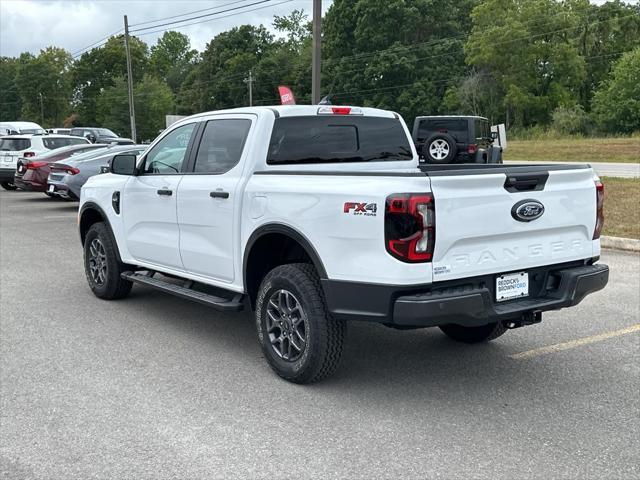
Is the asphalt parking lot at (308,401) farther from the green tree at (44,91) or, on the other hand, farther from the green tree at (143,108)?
the green tree at (44,91)

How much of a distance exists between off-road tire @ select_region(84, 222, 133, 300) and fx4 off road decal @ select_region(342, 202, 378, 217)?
3.45 meters

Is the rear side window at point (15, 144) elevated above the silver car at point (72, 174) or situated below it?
above

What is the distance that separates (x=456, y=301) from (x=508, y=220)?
25.4 inches

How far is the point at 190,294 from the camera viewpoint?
5.52 meters

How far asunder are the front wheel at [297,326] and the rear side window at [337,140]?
1.02 meters

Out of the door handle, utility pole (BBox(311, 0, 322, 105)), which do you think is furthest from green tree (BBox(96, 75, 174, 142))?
Answer: the door handle

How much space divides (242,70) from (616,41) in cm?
4555

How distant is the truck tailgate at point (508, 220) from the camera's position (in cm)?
402

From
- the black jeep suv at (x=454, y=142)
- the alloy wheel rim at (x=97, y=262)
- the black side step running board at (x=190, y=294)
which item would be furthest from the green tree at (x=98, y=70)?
the black side step running board at (x=190, y=294)

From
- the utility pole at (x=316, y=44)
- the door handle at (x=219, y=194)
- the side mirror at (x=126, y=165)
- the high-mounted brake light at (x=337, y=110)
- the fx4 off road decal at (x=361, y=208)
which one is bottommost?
the door handle at (x=219, y=194)

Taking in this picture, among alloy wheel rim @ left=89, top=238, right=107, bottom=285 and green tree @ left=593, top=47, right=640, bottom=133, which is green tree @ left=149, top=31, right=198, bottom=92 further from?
alloy wheel rim @ left=89, top=238, right=107, bottom=285

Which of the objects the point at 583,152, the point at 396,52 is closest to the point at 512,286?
the point at 583,152

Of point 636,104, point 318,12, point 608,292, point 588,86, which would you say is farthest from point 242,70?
point 608,292

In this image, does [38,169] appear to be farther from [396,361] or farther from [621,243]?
[396,361]
